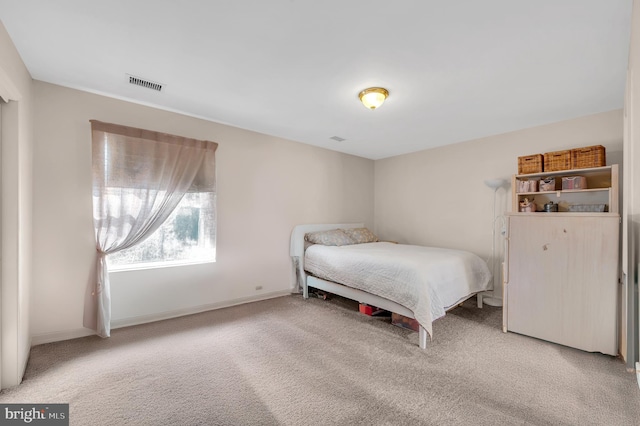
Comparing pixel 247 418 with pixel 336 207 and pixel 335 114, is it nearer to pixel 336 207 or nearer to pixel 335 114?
pixel 335 114

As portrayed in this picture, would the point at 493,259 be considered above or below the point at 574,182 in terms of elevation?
below

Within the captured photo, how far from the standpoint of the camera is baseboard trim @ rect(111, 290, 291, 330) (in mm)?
2857

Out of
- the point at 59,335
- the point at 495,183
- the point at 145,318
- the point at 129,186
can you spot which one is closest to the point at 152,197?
the point at 129,186

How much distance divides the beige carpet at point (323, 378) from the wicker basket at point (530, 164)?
1.81m

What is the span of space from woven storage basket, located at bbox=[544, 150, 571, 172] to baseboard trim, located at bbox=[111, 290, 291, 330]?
3705 mm

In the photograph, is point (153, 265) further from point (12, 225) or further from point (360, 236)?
point (360, 236)

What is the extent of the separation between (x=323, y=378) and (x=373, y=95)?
2395 mm

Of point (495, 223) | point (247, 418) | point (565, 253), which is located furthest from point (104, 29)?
point (495, 223)

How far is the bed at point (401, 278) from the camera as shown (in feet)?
8.29

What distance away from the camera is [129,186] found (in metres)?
2.82

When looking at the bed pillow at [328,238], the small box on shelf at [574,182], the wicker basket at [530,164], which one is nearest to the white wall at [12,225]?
the bed pillow at [328,238]

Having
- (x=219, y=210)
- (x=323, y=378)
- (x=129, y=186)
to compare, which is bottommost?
(x=323, y=378)

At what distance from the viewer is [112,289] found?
2775 mm

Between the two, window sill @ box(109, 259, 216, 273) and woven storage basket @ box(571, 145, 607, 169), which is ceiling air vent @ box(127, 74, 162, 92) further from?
woven storage basket @ box(571, 145, 607, 169)
